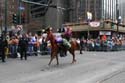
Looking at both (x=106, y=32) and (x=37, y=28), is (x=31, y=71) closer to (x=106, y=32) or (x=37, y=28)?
(x=106, y=32)

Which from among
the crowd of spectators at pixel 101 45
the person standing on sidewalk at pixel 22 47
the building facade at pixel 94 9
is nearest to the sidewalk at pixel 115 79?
the person standing on sidewalk at pixel 22 47

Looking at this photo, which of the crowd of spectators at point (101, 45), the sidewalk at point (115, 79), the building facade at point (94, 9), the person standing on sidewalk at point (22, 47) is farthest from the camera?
the building facade at point (94, 9)

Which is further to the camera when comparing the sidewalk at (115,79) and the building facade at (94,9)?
the building facade at (94,9)

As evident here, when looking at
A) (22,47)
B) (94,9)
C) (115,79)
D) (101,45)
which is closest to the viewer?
(115,79)

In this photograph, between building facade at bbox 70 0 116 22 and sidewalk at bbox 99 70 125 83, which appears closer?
sidewalk at bbox 99 70 125 83

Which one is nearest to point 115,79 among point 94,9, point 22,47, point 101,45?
point 22,47

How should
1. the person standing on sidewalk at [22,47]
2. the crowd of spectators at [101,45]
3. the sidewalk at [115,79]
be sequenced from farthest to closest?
1. the crowd of spectators at [101,45]
2. the person standing on sidewalk at [22,47]
3. the sidewalk at [115,79]

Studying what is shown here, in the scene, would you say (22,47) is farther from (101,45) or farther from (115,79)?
(101,45)

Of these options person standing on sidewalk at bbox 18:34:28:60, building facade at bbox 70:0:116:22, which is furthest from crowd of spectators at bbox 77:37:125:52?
building facade at bbox 70:0:116:22

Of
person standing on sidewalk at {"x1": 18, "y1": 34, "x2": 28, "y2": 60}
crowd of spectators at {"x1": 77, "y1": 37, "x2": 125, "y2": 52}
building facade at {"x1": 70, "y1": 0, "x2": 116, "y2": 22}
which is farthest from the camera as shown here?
building facade at {"x1": 70, "y1": 0, "x2": 116, "y2": 22}

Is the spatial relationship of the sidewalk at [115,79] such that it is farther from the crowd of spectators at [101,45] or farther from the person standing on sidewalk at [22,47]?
the crowd of spectators at [101,45]

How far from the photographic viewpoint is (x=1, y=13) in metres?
89.3

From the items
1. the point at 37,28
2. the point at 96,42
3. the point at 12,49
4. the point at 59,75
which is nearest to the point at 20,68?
the point at 59,75

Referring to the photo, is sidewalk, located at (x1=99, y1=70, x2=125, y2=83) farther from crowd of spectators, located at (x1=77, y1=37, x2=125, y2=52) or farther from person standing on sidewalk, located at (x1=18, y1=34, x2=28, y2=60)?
crowd of spectators, located at (x1=77, y1=37, x2=125, y2=52)
